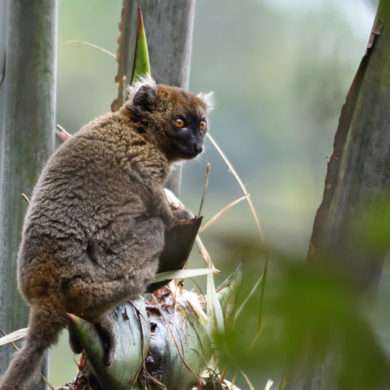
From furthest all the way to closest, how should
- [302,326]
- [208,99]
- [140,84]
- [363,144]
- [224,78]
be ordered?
[224,78], [208,99], [140,84], [363,144], [302,326]

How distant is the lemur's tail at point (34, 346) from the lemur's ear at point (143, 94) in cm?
112

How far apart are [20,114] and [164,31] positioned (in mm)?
707

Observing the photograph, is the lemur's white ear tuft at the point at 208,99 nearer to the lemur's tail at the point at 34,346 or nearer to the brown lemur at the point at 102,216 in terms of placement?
the brown lemur at the point at 102,216

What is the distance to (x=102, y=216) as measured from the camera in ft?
8.32

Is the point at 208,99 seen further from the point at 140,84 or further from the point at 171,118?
the point at 140,84

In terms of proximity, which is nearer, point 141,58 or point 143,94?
point 141,58

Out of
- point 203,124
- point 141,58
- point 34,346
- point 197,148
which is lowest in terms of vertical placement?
point 34,346

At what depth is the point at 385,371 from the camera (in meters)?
0.31

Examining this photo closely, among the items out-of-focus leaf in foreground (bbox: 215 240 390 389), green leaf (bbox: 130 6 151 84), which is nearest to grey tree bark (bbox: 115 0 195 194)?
green leaf (bbox: 130 6 151 84)

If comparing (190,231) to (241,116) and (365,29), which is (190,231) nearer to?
(365,29)

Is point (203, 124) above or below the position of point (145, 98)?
below

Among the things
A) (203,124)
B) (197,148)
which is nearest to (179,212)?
(197,148)

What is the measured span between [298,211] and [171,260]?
2.25 metres

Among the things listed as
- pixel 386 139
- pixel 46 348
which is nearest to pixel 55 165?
pixel 46 348
